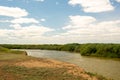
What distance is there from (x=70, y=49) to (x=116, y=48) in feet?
135

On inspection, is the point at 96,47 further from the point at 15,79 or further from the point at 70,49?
the point at 15,79

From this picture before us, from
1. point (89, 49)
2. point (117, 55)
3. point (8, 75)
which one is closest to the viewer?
point (8, 75)

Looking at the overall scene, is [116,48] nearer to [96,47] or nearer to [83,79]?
[96,47]

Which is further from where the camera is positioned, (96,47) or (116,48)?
(96,47)

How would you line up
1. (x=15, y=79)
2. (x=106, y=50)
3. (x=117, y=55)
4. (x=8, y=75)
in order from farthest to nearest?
(x=106, y=50), (x=117, y=55), (x=8, y=75), (x=15, y=79)

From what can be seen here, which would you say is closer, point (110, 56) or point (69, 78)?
point (69, 78)

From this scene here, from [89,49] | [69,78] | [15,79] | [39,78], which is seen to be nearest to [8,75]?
[15,79]

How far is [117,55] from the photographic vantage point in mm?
55625

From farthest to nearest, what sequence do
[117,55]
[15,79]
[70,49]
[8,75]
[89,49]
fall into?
[70,49]
[89,49]
[117,55]
[8,75]
[15,79]

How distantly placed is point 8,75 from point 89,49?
51115mm

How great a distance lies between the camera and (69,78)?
1527 cm

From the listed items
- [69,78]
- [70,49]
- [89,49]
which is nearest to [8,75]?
[69,78]

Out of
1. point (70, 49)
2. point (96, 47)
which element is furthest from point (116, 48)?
point (70, 49)

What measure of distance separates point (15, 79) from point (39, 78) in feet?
5.06
